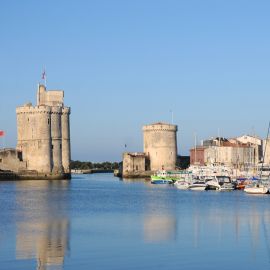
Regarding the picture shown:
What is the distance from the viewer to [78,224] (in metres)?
22.5

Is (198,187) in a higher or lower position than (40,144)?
lower

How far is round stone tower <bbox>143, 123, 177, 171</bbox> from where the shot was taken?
7225cm

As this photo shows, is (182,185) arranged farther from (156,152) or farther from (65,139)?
(156,152)

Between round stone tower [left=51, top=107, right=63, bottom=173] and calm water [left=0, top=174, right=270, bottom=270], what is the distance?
3212 centimetres

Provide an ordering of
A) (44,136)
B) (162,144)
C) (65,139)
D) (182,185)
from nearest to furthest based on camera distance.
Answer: (182,185) < (44,136) < (65,139) < (162,144)

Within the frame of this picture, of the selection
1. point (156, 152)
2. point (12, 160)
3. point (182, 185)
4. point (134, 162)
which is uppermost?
point (156, 152)

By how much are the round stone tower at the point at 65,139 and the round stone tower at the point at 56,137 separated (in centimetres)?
48

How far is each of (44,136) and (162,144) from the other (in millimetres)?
14262

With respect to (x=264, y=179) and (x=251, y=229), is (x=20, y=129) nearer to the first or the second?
(x=264, y=179)

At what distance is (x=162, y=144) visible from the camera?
72312mm

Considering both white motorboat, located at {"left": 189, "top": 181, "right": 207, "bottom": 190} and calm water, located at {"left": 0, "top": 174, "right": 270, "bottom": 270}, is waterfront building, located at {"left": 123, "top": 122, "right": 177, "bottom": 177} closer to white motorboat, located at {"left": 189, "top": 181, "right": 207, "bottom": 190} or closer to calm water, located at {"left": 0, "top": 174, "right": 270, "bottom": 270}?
white motorboat, located at {"left": 189, "top": 181, "right": 207, "bottom": 190}

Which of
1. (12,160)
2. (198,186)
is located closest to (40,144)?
(12,160)

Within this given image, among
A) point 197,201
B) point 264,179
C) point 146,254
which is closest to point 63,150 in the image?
point 264,179

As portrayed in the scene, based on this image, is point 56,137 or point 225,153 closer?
point 56,137
